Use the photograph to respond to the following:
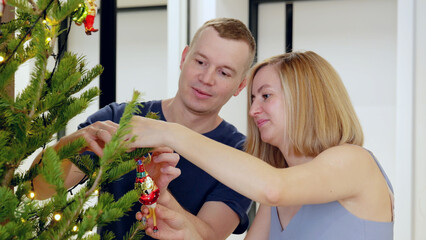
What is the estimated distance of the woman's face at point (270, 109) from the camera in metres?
1.22

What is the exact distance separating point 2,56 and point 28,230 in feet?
0.57

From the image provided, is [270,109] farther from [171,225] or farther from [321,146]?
[171,225]

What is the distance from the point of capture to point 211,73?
151cm

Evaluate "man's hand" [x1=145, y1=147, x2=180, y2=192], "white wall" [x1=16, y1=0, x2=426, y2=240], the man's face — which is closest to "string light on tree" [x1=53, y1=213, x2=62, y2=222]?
"man's hand" [x1=145, y1=147, x2=180, y2=192]

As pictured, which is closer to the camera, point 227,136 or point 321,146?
point 321,146

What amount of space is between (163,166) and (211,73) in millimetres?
564

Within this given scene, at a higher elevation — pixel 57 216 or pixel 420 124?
pixel 57 216

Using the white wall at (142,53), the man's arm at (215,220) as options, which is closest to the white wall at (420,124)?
the white wall at (142,53)

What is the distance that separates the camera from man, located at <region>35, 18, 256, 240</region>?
1448 mm

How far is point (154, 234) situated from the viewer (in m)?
0.99

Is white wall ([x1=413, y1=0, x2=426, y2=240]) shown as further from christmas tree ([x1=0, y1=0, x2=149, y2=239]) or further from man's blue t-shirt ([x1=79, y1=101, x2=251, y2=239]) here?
christmas tree ([x1=0, y1=0, x2=149, y2=239])

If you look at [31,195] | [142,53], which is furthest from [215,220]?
[142,53]

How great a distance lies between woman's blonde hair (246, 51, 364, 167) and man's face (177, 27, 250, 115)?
0.98ft

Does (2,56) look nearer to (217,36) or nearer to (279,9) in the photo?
Answer: (217,36)
